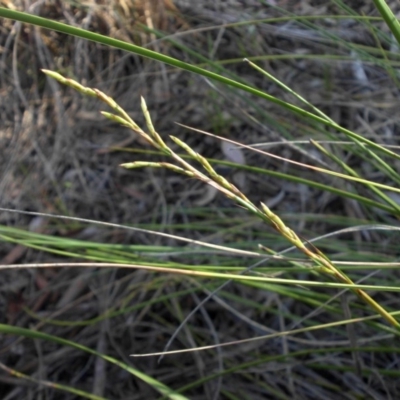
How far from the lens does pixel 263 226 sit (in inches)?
56.2

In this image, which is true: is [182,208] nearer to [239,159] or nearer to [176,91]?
[239,159]

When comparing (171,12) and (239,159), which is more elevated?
(171,12)

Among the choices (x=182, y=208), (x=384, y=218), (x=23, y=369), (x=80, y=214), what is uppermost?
(x=384, y=218)

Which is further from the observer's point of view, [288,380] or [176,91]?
[176,91]

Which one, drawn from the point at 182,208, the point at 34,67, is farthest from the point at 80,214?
the point at 34,67

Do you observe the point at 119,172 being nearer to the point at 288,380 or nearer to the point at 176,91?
the point at 176,91

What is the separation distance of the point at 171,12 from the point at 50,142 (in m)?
0.47

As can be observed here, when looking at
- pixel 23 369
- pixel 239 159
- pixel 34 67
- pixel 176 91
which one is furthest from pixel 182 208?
pixel 34 67

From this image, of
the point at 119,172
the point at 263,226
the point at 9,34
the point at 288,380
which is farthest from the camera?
the point at 9,34

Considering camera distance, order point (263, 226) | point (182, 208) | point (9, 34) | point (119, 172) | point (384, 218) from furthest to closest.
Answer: point (9, 34) → point (119, 172) → point (182, 208) → point (263, 226) → point (384, 218)

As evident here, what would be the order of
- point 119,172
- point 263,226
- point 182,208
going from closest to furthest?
point 263,226 < point 182,208 < point 119,172

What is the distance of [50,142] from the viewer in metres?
1.71

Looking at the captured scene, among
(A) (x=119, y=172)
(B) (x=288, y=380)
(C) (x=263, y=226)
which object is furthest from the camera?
(A) (x=119, y=172)

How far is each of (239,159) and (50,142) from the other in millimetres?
481
